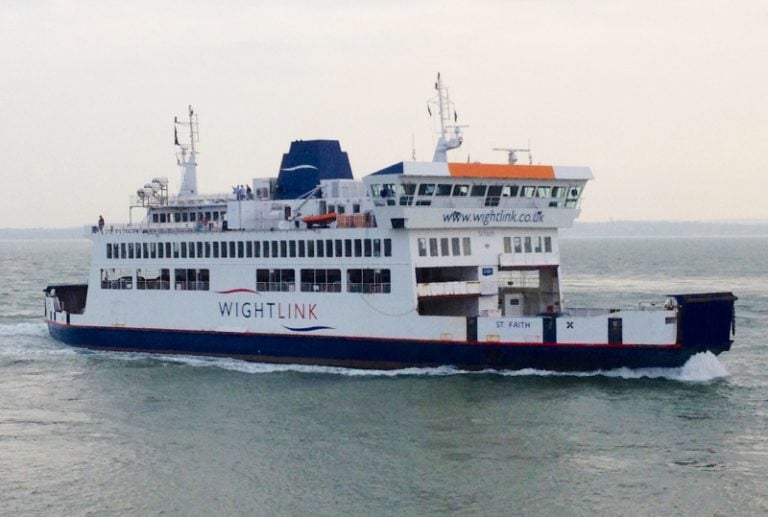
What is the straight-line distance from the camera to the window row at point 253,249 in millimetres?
35391

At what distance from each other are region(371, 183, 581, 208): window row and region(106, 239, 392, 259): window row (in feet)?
5.19

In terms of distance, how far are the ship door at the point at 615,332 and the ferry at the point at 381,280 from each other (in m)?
0.09

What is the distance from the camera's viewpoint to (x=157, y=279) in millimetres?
41312

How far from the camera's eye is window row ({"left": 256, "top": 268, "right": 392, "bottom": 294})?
3516cm

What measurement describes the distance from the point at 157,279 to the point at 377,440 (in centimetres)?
1702

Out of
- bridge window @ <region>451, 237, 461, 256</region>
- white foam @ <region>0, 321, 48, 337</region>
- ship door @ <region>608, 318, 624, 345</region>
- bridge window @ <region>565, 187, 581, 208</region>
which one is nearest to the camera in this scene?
ship door @ <region>608, 318, 624, 345</region>

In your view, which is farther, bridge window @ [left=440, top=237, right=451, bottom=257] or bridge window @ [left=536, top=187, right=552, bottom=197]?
bridge window @ [left=536, top=187, right=552, bottom=197]

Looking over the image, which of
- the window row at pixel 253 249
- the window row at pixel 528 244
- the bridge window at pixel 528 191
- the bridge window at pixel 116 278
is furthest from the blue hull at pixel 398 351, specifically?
the bridge window at pixel 528 191

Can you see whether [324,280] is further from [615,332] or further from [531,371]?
[615,332]

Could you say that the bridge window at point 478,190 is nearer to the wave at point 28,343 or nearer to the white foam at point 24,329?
the wave at point 28,343

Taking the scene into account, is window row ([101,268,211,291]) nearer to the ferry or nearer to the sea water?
the ferry

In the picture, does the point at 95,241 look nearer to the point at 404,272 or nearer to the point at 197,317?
the point at 197,317

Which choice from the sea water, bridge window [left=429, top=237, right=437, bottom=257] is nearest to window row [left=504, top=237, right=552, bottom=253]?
bridge window [left=429, top=237, right=437, bottom=257]

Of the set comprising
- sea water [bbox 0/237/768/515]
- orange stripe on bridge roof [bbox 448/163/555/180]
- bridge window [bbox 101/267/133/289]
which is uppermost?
orange stripe on bridge roof [bbox 448/163/555/180]
